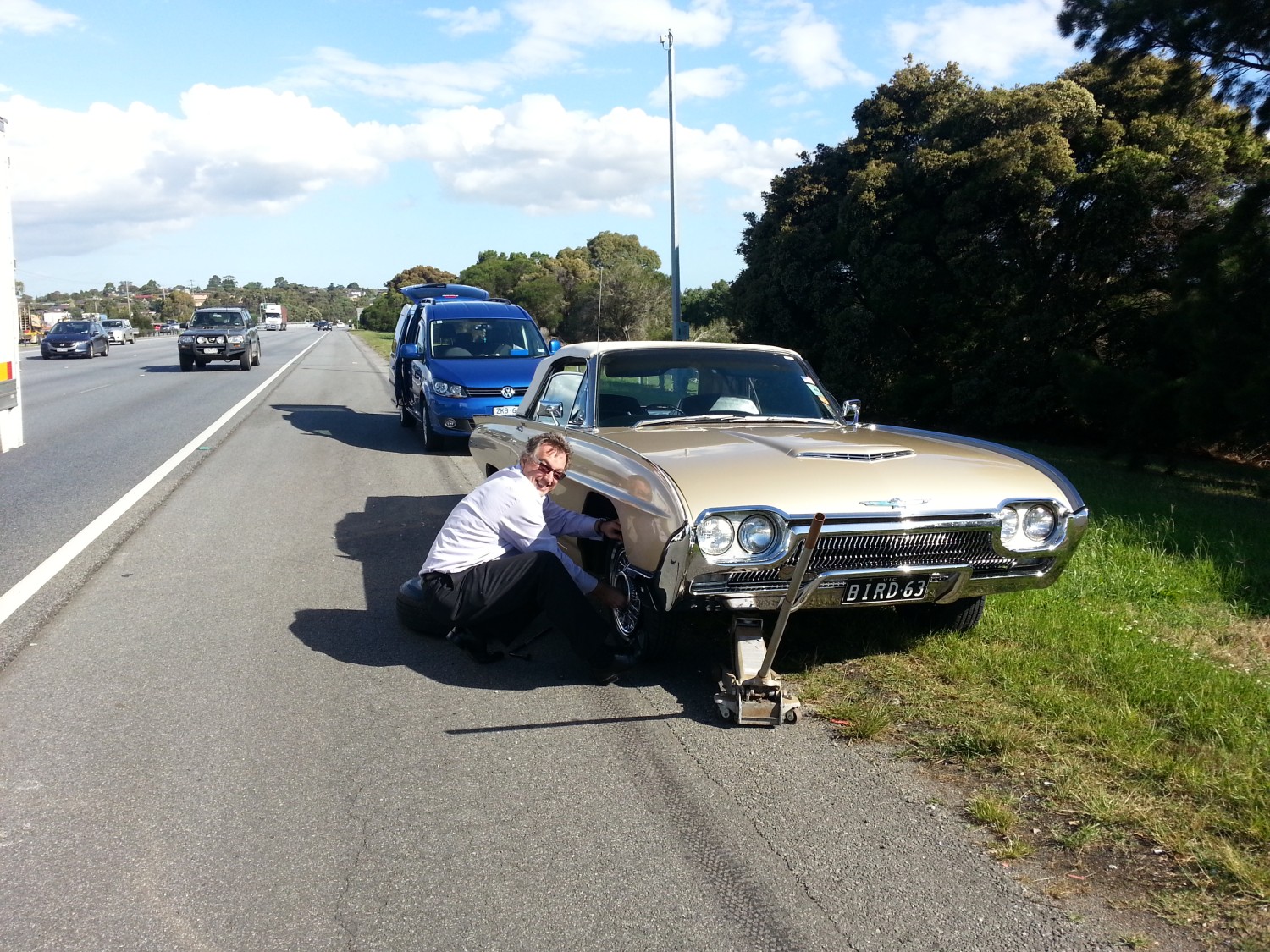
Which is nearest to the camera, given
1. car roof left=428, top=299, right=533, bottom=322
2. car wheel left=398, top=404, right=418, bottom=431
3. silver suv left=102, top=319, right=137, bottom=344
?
car roof left=428, top=299, right=533, bottom=322

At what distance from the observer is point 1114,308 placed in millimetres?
15938

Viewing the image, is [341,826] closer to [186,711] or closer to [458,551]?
[186,711]

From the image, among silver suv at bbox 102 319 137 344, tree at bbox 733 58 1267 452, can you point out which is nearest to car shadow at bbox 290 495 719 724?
tree at bbox 733 58 1267 452

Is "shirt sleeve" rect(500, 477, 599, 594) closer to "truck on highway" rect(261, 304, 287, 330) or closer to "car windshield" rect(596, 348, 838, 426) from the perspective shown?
"car windshield" rect(596, 348, 838, 426)

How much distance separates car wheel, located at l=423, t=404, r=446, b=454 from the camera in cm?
1418

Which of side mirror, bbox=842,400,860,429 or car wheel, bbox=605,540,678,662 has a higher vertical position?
side mirror, bbox=842,400,860,429

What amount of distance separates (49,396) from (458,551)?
1993 centimetres

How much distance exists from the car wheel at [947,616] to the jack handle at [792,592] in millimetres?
1621

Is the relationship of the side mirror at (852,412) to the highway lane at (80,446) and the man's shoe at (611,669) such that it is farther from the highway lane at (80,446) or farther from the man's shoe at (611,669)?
the highway lane at (80,446)

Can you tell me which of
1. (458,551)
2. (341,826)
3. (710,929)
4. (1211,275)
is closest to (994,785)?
(710,929)

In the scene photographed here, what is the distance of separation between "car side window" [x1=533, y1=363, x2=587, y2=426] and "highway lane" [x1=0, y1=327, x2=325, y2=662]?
10.4ft

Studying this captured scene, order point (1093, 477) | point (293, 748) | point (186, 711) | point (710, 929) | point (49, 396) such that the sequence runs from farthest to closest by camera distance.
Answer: point (49, 396) < point (1093, 477) < point (186, 711) < point (293, 748) < point (710, 929)

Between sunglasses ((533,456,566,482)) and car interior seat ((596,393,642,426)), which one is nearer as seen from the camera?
sunglasses ((533,456,566,482))

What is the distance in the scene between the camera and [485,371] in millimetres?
14461
